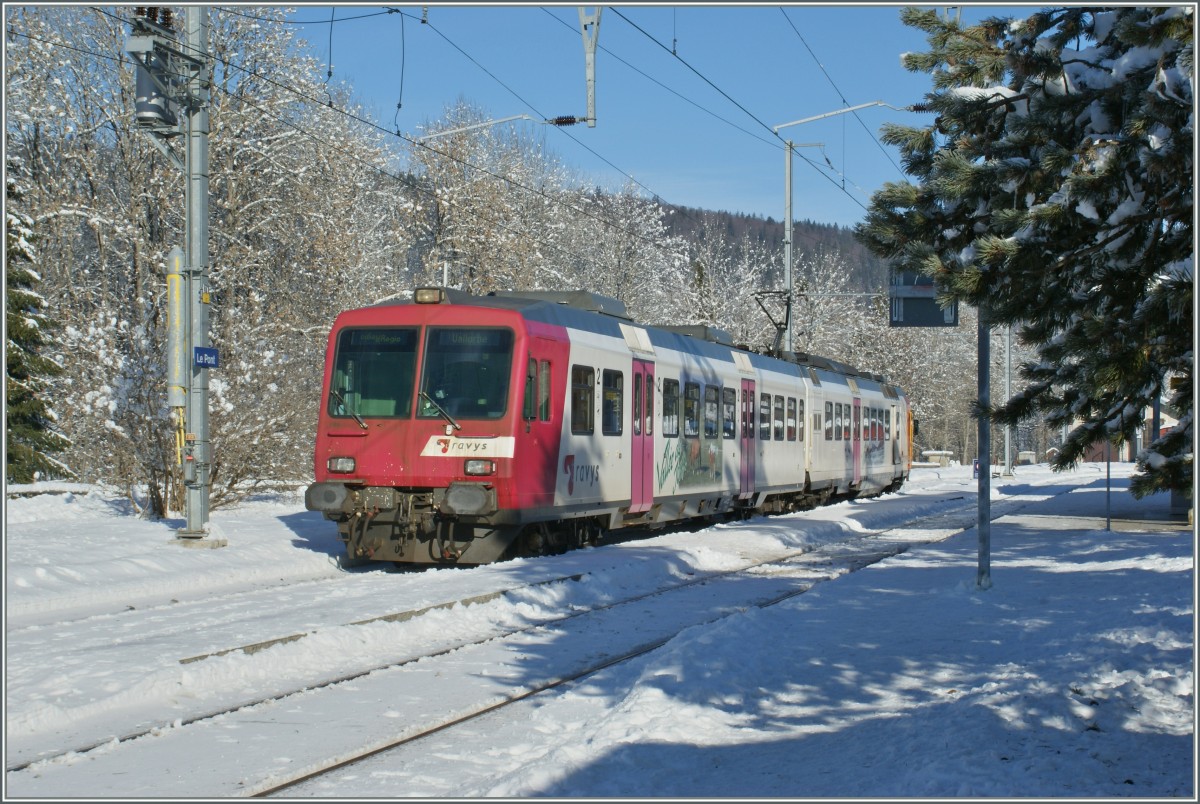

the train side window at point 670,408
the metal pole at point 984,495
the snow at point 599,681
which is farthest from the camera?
the train side window at point 670,408

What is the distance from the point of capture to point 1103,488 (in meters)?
37.8

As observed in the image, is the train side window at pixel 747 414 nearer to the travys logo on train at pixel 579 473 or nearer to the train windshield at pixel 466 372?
the travys logo on train at pixel 579 473

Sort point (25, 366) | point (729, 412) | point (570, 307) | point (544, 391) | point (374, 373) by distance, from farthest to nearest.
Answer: point (25, 366)
point (729, 412)
point (570, 307)
point (544, 391)
point (374, 373)

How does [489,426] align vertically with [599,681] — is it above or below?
above

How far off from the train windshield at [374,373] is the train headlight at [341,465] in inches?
20.9

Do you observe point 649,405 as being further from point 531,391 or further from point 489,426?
point 489,426

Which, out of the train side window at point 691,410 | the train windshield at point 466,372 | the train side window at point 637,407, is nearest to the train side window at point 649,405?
the train side window at point 637,407

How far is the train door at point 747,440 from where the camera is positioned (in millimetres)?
23469

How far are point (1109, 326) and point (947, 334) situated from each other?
91.0 metres

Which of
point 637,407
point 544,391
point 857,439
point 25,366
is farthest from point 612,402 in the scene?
point 25,366

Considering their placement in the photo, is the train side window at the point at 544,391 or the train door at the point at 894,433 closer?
the train side window at the point at 544,391

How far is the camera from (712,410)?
21.8 m

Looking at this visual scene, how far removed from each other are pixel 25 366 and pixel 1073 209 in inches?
1085

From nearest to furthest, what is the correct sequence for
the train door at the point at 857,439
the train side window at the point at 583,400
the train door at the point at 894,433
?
the train side window at the point at 583,400 → the train door at the point at 857,439 → the train door at the point at 894,433
